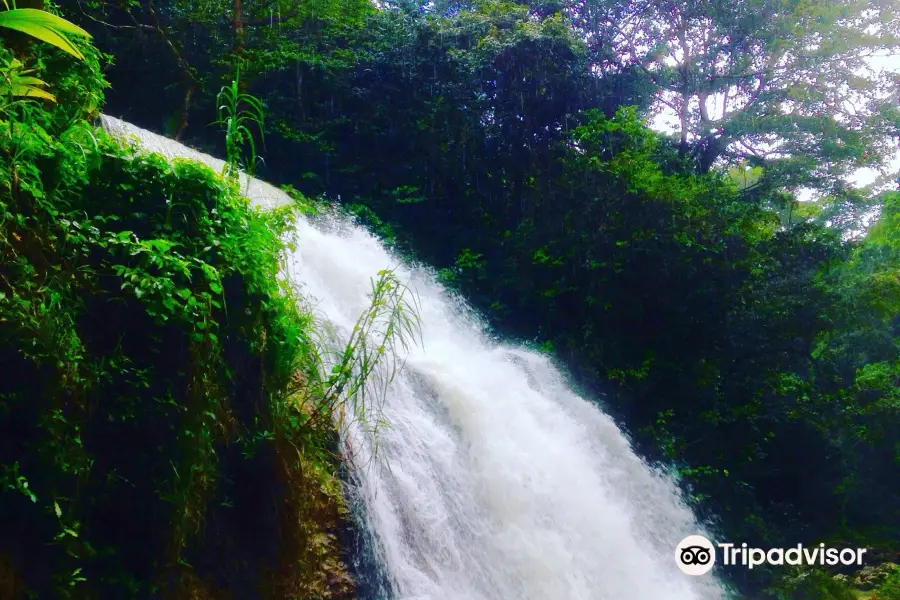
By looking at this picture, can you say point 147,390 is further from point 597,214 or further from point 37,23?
point 597,214

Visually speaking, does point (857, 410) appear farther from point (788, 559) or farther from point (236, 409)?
point (236, 409)

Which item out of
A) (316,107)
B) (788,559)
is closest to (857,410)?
(788,559)

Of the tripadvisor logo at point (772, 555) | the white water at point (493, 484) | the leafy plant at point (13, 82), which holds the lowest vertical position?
the tripadvisor logo at point (772, 555)

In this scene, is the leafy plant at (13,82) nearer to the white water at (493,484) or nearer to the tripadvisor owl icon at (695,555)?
the white water at (493,484)

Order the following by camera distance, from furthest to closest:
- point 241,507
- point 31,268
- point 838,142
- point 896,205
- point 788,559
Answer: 1. point 838,142
2. point 896,205
3. point 788,559
4. point 241,507
5. point 31,268

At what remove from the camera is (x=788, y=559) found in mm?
9523

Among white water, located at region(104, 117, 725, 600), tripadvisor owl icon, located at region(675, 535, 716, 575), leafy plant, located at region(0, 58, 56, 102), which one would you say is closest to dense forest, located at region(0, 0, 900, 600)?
tripadvisor owl icon, located at region(675, 535, 716, 575)

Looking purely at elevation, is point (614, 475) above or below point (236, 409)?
below

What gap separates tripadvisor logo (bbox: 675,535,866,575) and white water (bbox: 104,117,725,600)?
0.27 m

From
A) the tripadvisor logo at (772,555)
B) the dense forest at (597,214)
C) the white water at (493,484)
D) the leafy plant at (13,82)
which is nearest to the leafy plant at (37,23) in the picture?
the leafy plant at (13,82)

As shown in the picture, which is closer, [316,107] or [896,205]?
[316,107]

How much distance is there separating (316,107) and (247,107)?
1.30 meters

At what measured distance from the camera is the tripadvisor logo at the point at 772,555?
26.8ft

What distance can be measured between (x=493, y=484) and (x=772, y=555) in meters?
6.16
